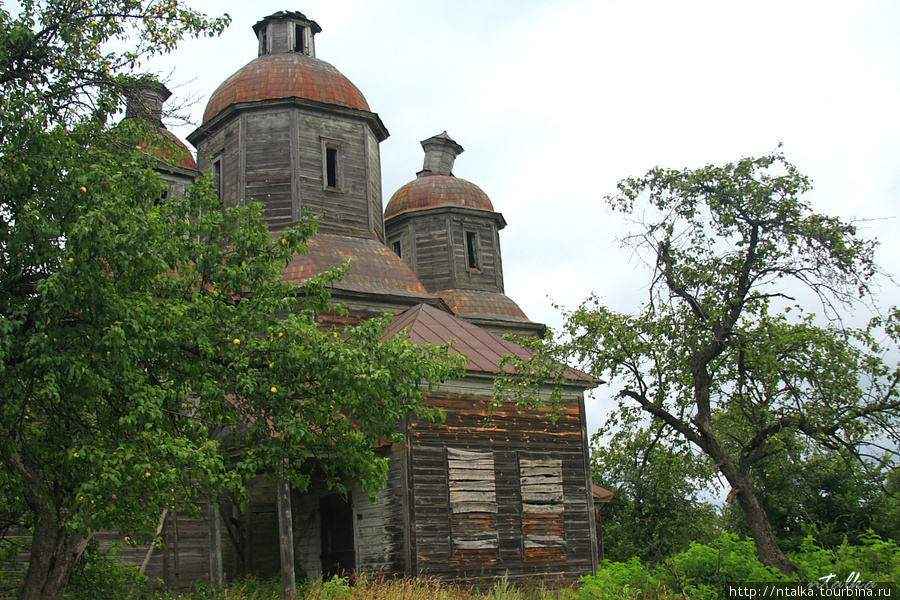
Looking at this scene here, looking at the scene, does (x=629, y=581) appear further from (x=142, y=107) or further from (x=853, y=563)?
(x=142, y=107)

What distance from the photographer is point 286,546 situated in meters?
13.9

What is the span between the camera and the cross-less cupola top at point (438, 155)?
33.3 metres

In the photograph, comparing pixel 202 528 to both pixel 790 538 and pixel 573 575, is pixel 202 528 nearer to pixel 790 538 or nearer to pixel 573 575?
pixel 573 575

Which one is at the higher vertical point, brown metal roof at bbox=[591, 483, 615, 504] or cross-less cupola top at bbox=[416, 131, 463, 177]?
cross-less cupola top at bbox=[416, 131, 463, 177]

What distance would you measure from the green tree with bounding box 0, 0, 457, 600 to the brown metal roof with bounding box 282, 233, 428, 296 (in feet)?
24.9

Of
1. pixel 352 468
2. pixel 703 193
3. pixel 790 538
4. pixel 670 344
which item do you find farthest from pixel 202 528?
pixel 790 538

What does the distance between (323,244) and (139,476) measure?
39.3 ft

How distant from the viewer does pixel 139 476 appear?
342 inches

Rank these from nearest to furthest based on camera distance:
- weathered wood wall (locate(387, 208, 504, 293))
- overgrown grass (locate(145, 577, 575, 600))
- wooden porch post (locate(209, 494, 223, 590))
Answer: overgrown grass (locate(145, 577, 575, 600)) → wooden porch post (locate(209, 494, 223, 590)) → weathered wood wall (locate(387, 208, 504, 293))

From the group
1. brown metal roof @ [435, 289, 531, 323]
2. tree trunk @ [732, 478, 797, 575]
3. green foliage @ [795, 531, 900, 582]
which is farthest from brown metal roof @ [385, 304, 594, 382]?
brown metal roof @ [435, 289, 531, 323]

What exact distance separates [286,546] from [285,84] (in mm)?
12530

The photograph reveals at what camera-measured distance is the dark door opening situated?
17562mm

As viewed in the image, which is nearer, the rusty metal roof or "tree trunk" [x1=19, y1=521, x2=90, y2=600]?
"tree trunk" [x1=19, y1=521, x2=90, y2=600]

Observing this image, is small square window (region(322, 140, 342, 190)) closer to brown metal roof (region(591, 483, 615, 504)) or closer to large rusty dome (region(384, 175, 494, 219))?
large rusty dome (region(384, 175, 494, 219))
